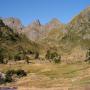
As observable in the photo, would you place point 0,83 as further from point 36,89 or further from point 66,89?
point 66,89

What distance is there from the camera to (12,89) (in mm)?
98438

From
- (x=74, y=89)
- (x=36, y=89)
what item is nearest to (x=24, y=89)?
(x=36, y=89)

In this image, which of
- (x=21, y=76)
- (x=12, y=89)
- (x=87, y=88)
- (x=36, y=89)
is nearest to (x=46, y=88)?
(x=36, y=89)

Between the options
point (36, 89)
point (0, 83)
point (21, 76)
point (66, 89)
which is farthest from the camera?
point (21, 76)

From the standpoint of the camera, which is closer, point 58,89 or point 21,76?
point 58,89

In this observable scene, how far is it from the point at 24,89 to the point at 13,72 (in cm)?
5288

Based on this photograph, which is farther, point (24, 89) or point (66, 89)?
point (24, 89)

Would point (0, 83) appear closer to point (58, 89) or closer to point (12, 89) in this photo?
point (12, 89)

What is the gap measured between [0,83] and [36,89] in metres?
28.1

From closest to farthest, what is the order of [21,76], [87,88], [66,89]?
1. [87,88]
2. [66,89]
3. [21,76]

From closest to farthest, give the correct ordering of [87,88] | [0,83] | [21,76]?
[87,88] < [0,83] < [21,76]

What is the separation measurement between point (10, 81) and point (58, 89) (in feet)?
128

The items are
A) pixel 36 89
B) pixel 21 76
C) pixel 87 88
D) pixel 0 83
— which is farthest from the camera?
pixel 21 76

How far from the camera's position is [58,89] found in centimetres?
9288
